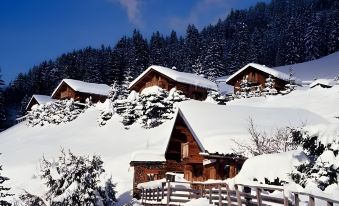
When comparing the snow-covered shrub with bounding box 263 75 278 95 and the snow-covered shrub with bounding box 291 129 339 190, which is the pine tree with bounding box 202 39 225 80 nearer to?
the snow-covered shrub with bounding box 263 75 278 95

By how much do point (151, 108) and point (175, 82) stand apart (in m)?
11.2

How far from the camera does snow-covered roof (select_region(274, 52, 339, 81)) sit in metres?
82.9

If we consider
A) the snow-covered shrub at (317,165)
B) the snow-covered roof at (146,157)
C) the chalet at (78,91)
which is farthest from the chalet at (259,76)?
the snow-covered shrub at (317,165)

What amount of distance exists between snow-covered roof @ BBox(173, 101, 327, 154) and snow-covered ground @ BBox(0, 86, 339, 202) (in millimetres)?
1808

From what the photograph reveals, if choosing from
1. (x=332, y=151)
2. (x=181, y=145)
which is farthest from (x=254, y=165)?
(x=181, y=145)

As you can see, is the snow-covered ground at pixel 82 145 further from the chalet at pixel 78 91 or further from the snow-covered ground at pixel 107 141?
the chalet at pixel 78 91

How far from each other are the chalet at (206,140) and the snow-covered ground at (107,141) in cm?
192

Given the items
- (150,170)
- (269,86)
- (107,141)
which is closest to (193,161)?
(150,170)

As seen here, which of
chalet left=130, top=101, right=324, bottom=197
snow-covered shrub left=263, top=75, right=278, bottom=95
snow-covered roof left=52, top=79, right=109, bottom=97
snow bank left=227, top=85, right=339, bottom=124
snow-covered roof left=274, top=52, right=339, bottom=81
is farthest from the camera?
snow-covered roof left=274, top=52, right=339, bottom=81

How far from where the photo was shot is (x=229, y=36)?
468ft

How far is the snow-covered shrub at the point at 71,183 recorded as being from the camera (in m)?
26.9

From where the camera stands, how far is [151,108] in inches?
1991

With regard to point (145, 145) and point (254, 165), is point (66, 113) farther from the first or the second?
point (254, 165)

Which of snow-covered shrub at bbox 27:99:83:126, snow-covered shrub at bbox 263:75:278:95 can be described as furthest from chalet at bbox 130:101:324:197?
snow-covered shrub at bbox 27:99:83:126
